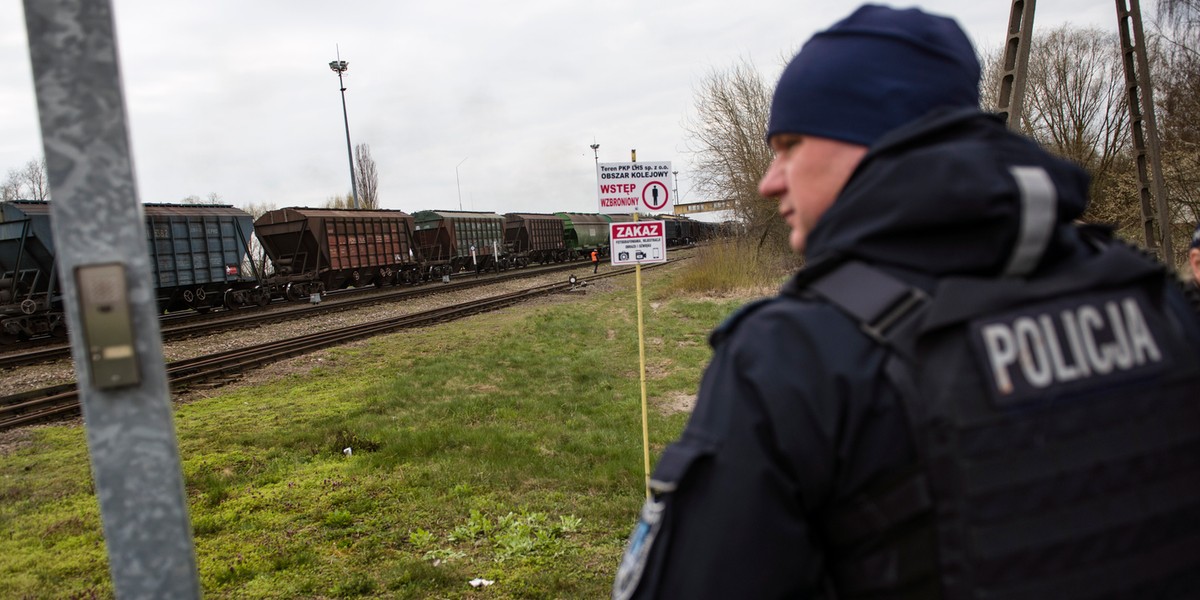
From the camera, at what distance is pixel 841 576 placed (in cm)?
117

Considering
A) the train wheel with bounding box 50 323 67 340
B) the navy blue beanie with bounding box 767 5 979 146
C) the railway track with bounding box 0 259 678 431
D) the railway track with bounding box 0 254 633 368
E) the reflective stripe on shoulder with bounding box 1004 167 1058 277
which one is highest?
the navy blue beanie with bounding box 767 5 979 146

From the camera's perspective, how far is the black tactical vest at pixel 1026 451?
1.09 meters

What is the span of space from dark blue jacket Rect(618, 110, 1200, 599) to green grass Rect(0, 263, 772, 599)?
3434 mm

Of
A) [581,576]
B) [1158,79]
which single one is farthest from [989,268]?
[1158,79]

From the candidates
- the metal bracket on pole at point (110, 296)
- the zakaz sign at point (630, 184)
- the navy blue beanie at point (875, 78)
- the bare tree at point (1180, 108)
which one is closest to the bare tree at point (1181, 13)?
the bare tree at point (1180, 108)

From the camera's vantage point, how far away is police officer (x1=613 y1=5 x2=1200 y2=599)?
1.09 meters

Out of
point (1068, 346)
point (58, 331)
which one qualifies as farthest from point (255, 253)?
point (1068, 346)

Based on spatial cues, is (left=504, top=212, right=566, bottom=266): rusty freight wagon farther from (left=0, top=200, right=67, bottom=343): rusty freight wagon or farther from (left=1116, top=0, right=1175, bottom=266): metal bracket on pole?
(left=1116, top=0, right=1175, bottom=266): metal bracket on pole

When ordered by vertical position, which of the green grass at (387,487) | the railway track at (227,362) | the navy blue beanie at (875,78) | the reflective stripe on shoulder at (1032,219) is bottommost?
the green grass at (387,487)

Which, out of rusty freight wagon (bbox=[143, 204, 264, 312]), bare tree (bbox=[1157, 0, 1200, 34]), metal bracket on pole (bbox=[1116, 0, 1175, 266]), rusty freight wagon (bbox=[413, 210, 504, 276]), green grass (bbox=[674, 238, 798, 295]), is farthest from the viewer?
rusty freight wagon (bbox=[413, 210, 504, 276])

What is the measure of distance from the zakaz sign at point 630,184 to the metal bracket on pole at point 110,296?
18.4 feet

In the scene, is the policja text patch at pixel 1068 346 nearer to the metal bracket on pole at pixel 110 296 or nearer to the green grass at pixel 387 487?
the metal bracket on pole at pixel 110 296

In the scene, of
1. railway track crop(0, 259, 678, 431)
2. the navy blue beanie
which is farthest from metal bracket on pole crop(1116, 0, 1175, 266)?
railway track crop(0, 259, 678, 431)

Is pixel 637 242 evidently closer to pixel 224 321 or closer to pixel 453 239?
pixel 224 321
